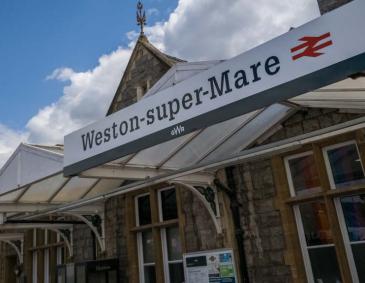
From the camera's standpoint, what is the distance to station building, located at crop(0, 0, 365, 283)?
4645 millimetres

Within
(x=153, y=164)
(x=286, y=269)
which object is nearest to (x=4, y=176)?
(x=153, y=164)

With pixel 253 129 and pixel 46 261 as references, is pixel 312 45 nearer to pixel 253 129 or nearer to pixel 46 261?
pixel 253 129

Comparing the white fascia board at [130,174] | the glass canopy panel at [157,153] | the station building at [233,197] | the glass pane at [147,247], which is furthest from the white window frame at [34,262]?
the glass canopy panel at [157,153]

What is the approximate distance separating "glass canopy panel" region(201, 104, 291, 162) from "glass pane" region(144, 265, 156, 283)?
249 cm

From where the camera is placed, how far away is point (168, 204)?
6781mm

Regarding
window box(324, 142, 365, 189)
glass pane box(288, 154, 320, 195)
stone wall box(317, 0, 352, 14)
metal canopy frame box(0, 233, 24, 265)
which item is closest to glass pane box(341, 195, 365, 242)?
window box(324, 142, 365, 189)

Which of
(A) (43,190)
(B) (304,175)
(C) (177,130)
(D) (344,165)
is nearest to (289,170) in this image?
(B) (304,175)

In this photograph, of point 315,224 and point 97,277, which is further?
point 97,277

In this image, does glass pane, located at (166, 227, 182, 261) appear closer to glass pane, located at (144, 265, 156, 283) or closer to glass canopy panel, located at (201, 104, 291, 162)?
glass pane, located at (144, 265, 156, 283)

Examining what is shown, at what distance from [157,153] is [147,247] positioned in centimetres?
236

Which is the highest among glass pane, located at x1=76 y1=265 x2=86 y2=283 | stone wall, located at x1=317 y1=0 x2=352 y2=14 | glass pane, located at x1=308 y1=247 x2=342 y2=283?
stone wall, located at x1=317 y1=0 x2=352 y2=14

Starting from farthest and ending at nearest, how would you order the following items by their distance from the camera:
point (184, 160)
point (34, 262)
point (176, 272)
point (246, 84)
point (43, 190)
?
point (34, 262) < point (43, 190) < point (176, 272) < point (184, 160) < point (246, 84)

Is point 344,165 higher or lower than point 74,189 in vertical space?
lower

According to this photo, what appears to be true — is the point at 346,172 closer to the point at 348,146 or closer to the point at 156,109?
the point at 348,146
